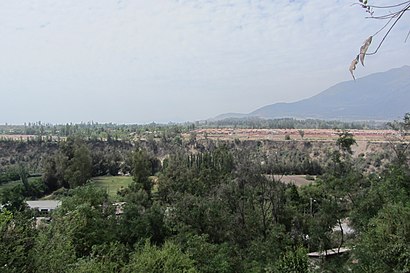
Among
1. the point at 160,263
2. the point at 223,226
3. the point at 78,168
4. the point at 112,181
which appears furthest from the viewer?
the point at 112,181

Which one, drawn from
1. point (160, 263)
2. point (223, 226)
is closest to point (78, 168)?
point (223, 226)

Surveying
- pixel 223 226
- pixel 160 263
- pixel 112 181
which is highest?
pixel 160 263

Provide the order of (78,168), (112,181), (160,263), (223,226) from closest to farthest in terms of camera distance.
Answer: (160,263) → (223,226) → (78,168) → (112,181)

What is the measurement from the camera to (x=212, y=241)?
17.3 m

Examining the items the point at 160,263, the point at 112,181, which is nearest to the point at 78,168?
the point at 112,181

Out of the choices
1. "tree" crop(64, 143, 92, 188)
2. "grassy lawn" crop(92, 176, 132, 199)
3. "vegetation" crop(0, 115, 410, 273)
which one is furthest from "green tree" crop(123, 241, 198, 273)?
"tree" crop(64, 143, 92, 188)

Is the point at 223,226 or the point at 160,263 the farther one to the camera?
the point at 223,226

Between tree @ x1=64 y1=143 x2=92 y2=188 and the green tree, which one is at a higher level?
Result: the green tree

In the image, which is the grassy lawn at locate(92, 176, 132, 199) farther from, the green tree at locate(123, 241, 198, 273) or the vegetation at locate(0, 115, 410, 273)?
the green tree at locate(123, 241, 198, 273)

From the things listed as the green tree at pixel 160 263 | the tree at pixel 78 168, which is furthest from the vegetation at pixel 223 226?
the tree at pixel 78 168

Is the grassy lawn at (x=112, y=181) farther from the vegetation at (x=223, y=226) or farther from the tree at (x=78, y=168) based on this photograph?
the vegetation at (x=223, y=226)

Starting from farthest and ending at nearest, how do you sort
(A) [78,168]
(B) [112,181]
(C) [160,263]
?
(B) [112,181]
(A) [78,168]
(C) [160,263]

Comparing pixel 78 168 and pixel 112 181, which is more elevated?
pixel 78 168

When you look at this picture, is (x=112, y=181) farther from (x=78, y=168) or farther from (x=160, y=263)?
(x=160, y=263)
